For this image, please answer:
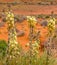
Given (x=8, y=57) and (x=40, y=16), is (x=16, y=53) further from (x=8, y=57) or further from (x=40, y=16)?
(x=40, y=16)

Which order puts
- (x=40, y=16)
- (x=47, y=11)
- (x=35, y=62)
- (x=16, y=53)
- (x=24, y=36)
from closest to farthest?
(x=16, y=53) → (x=35, y=62) → (x=24, y=36) → (x=40, y=16) → (x=47, y=11)

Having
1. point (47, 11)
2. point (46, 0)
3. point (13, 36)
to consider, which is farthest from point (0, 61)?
point (46, 0)

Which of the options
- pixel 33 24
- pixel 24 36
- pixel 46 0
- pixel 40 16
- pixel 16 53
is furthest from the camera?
pixel 46 0

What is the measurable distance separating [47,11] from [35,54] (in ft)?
93.8

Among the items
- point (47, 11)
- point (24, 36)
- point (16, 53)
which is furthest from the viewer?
point (47, 11)

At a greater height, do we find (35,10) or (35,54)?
(35,54)

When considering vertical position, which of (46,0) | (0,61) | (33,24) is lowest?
(46,0)

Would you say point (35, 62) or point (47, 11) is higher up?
point (35, 62)

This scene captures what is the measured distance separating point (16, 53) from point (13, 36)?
0.35m

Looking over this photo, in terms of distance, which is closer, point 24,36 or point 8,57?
point 8,57

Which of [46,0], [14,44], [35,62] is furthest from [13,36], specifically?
[46,0]

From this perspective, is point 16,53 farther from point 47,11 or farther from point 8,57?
point 47,11

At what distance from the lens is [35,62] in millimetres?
7000

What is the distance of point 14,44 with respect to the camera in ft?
20.5
